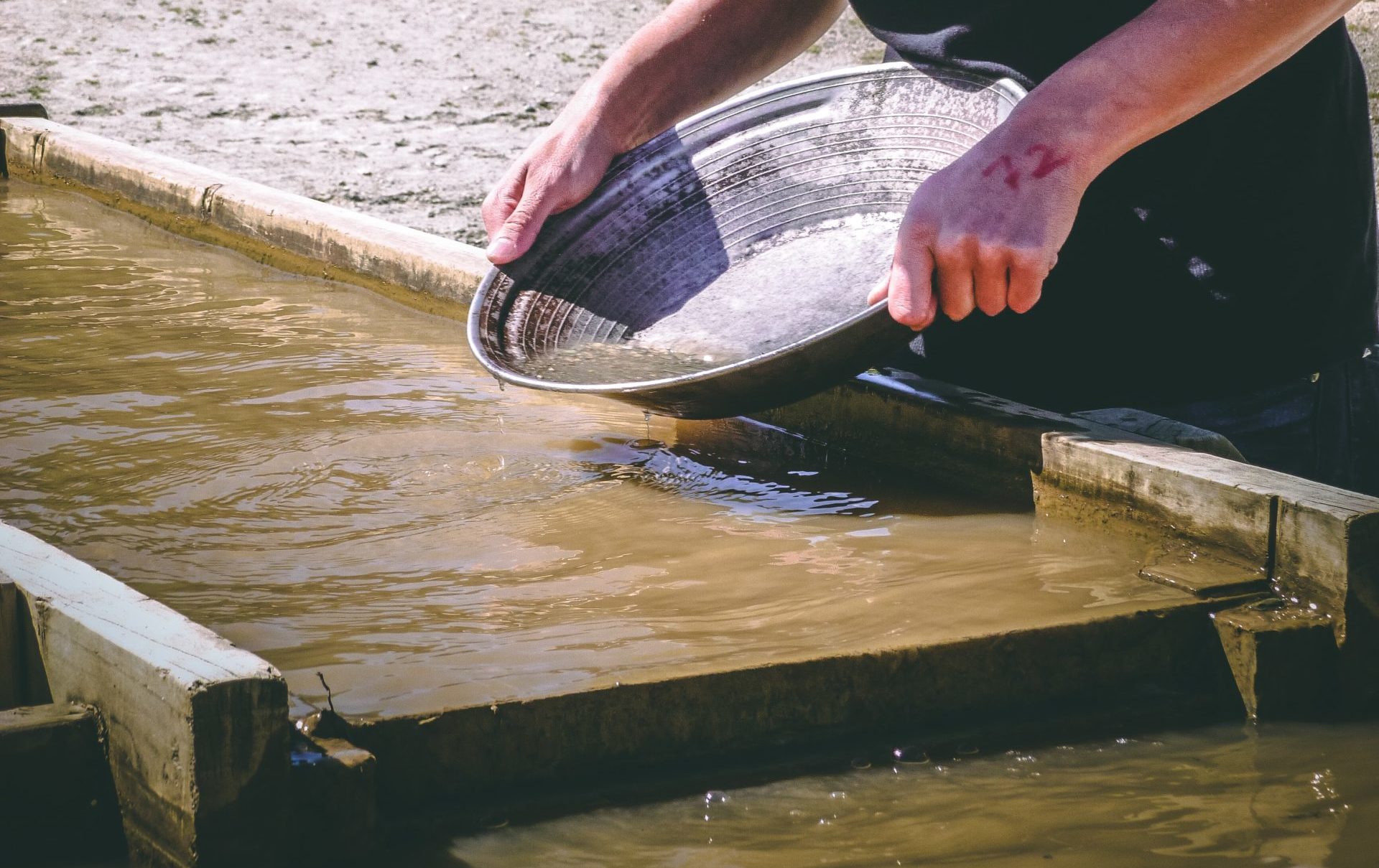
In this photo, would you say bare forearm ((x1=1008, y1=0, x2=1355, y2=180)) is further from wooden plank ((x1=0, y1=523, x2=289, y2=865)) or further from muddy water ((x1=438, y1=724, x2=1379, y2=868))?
wooden plank ((x1=0, y1=523, x2=289, y2=865))

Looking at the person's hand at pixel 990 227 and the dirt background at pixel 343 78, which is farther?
the dirt background at pixel 343 78

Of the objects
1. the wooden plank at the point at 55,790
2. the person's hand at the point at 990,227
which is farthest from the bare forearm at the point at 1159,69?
the wooden plank at the point at 55,790

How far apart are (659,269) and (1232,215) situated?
108 centimetres

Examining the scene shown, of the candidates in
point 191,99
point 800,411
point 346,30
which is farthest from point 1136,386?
point 346,30

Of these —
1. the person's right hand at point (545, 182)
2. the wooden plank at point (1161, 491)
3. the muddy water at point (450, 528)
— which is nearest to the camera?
the muddy water at point (450, 528)

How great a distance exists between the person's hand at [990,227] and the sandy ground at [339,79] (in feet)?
12.3

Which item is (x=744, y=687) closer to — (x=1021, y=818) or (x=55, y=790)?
(x=1021, y=818)

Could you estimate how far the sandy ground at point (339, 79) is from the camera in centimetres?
685

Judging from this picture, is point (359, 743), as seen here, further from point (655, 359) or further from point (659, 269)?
point (659, 269)

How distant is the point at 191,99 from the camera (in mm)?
8547

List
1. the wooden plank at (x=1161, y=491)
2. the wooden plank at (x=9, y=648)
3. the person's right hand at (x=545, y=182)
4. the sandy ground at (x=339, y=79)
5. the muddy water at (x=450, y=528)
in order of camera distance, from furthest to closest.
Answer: the sandy ground at (x=339, y=79)
the person's right hand at (x=545, y=182)
the wooden plank at (x=1161, y=491)
the muddy water at (x=450, y=528)
the wooden plank at (x=9, y=648)

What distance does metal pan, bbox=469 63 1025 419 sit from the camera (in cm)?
273

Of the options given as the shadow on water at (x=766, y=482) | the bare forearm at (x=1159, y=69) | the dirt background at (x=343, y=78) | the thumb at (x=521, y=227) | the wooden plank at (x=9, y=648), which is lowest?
the wooden plank at (x=9, y=648)

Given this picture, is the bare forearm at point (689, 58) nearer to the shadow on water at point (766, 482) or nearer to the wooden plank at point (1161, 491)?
the shadow on water at point (766, 482)
